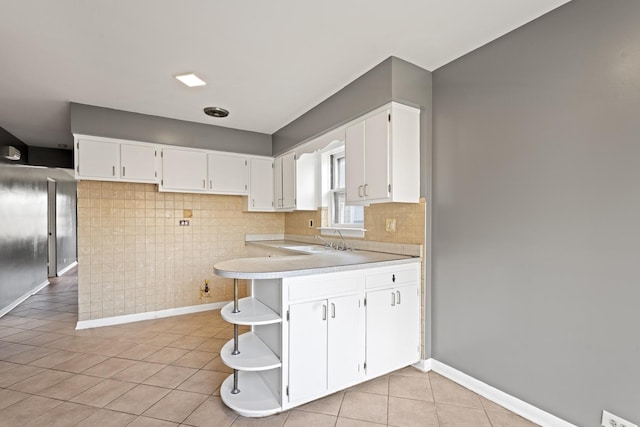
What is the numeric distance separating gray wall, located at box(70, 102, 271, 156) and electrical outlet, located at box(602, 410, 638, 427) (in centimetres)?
412

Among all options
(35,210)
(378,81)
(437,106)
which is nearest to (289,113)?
(378,81)

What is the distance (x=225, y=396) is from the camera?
2059mm

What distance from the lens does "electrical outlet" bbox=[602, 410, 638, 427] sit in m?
1.53

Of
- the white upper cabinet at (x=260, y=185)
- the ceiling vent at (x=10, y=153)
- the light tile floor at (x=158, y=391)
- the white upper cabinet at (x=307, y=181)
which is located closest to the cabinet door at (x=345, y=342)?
the light tile floor at (x=158, y=391)

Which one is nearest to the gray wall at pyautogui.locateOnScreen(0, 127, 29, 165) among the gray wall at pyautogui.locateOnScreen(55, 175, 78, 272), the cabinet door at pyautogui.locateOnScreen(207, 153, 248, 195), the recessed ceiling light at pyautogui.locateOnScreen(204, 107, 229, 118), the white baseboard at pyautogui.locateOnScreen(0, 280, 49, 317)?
the gray wall at pyautogui.locateOnScreen(55, 175, 78, 272)

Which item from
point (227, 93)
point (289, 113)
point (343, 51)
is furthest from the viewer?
point (289, 113)

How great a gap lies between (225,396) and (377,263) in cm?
138

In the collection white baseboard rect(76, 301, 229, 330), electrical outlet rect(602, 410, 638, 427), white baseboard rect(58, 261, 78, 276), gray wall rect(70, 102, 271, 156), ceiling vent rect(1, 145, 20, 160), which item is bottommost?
white baseboard rect(58, 261, 78, 276)

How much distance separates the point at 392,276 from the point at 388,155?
3.08 feet

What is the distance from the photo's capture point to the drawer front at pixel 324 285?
1.95m

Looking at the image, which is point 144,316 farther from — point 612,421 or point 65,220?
point 65,220

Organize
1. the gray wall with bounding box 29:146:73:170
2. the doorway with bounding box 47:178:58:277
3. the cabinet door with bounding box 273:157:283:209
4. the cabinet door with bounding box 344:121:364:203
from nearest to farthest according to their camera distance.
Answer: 1. the cabinet door with bounding box 344:121:364:203
2. the cabinet door with bounding box 273:157:283:209
3. the gray wall with bounding box 29:146:73:170
4. the doorway with bounding box 47:178:58:277

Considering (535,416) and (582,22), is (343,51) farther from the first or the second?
(535,416)

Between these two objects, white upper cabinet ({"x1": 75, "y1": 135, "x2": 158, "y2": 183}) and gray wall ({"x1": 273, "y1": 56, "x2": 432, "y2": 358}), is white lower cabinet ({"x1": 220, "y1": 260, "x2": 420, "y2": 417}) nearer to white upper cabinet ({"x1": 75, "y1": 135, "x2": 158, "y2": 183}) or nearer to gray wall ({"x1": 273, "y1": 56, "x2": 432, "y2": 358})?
gray wall ({"x1": 273, "y1": 56, "x2": 432, "y2": 358})
